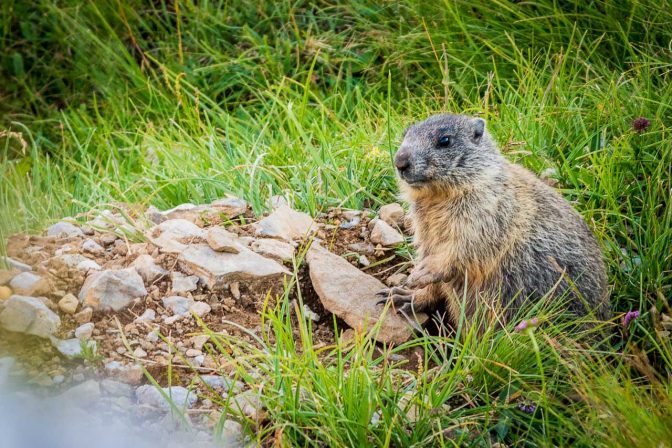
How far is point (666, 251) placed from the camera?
446cm

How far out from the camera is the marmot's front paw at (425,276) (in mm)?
4281

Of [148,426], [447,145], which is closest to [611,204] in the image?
[447,145]

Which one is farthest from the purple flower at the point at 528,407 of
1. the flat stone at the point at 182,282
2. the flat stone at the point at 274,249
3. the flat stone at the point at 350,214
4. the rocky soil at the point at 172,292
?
the flat stone at the point at 350,214

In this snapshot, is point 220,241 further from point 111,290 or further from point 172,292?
point 111,290

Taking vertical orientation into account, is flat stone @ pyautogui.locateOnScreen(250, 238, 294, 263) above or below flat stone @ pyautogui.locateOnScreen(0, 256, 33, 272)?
below

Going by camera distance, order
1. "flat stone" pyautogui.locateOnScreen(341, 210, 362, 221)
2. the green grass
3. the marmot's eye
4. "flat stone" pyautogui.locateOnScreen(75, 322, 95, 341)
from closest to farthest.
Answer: the green grass < "flat stone" pyautogui.locateOnScreen(75, 322, 95, 341) < the marmot's eye < "flat stone" pyautogui.locateOnScreen(341, 210, 362, 221)

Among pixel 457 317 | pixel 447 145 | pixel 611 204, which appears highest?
pixel 447 145

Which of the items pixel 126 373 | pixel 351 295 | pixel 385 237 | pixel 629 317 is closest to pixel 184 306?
pixel 126 373

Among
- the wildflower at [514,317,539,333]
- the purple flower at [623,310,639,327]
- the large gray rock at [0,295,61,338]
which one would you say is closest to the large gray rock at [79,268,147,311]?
the large gray rock at [0,295,61,338]

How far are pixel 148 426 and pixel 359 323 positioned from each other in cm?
113

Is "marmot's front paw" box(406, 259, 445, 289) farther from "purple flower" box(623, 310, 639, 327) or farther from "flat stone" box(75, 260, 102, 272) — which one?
"flat stone" box(75, 260, 102, 272)

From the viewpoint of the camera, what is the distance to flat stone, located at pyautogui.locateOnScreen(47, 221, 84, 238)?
4629 millimetres

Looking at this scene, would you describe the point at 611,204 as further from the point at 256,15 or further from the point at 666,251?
the point at 256,15

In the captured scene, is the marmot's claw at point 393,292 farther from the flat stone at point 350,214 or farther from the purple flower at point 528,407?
the purple flower at point 528,407
